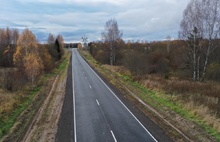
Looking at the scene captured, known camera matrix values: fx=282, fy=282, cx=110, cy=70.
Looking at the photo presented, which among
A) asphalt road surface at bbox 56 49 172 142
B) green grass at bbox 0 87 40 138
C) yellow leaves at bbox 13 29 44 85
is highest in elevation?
yellow leaves at bbox 13 29 44 85

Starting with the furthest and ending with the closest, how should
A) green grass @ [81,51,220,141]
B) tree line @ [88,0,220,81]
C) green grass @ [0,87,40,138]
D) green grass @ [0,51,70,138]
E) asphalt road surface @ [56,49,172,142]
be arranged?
1. tree line @ [88,0,220,81]
2. green grass @ [0,51,70,138]
3. green grass @ [0,87,40,138]
4. green grass @ [81,51,220,141]
5. asphalt road surface @ [56,49,172,142]

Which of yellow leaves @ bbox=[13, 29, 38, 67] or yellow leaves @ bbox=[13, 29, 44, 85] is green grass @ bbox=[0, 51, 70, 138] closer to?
yellow leaves @ bbox=[13, 29, 44, 85]

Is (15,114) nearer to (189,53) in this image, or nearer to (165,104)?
(165,104)

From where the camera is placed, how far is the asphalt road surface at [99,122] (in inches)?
591

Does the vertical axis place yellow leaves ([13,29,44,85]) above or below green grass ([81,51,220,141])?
above

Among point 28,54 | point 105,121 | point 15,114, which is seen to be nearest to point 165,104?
point 105,121

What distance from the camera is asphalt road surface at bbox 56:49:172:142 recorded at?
1501 cm

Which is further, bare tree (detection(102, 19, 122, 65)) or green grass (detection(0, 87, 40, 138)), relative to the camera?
bare tree (detection(102, 19, 122, 65))

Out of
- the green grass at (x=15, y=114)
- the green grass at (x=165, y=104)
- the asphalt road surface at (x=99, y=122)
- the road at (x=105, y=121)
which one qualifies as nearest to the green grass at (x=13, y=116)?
the green grass at (x=15, y=114)

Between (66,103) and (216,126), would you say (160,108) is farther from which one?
(66,103)

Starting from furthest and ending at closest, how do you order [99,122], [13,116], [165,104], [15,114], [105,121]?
[165,104], [15,114], [13,116], [105,121], [99,122]

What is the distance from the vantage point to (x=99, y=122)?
59.6ft

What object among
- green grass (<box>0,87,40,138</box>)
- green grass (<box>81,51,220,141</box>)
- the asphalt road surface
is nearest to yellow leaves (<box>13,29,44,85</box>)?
green grass (<box>0,87,40,138</box>)

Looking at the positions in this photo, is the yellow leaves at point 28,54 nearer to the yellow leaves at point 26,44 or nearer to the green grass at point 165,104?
the yellow leaves at point 26,44
